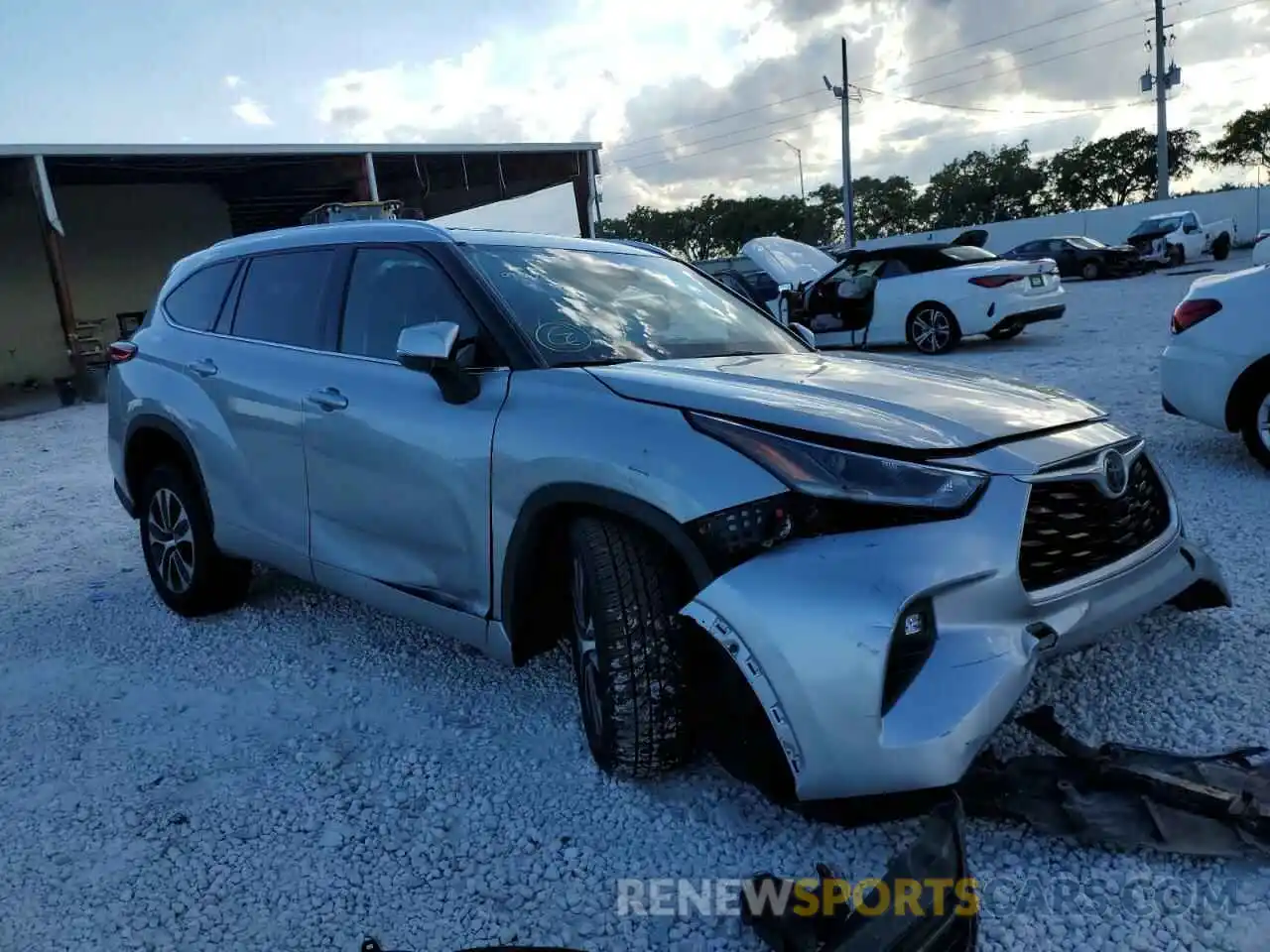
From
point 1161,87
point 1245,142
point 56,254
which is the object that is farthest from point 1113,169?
point 56,254

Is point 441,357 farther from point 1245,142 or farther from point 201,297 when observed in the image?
point 1245,142

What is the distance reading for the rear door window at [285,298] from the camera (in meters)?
3.70

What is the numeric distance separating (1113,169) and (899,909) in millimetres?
64133

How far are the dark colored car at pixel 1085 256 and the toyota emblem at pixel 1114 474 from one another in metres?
23.6

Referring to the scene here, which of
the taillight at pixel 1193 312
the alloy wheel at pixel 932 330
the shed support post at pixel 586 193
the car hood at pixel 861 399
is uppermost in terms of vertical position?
the shed support post at pixel 586 193

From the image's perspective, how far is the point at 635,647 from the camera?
2.46 metres

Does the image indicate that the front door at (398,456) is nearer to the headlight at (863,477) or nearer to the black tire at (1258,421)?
the headlight at (863,477)

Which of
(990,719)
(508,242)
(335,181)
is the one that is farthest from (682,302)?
(335,181)

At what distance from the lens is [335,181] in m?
22.0

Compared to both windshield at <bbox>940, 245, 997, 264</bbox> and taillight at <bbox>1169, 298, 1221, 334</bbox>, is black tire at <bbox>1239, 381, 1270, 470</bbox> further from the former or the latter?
windshield at <bbox>940, 245, 997, 264</bbox>

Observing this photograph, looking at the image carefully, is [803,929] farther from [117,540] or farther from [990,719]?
[117,540]

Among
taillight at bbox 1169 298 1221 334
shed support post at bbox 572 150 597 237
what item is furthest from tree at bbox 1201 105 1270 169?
taillight at bbox 1169 298 1221 334

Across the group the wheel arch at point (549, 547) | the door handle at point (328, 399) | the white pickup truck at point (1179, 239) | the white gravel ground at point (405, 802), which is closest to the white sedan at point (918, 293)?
the white gravel ground at point (405, 802)

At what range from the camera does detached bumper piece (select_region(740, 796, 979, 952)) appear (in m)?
1.76
